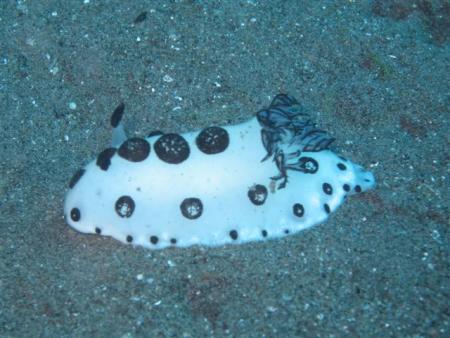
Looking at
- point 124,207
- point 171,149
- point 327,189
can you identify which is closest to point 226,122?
point 171,149

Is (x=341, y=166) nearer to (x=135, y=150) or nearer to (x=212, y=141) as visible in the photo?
(x=212, y=141)

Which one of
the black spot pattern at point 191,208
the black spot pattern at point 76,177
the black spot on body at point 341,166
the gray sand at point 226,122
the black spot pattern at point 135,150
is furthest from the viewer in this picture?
the black spot on body at point 341,166

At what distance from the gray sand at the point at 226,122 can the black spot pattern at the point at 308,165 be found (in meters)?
0.43

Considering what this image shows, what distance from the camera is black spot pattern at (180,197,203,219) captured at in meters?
4.18

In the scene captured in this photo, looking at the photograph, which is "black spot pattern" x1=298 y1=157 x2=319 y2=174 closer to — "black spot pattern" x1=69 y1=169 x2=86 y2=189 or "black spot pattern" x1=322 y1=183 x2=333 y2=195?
"black spot pattern" x1=322 y1=183 x2=333 y2=195

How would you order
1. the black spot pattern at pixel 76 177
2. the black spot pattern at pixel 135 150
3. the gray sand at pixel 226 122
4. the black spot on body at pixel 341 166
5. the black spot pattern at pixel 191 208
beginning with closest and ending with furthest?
the gray sand at pixel 226 122 → the black spot pattern at pixel 191 208 → the black spot pattern at pixel 135 150 → the black spot pattern at pixel 76 177 → the black spot on body at pixel 341 166

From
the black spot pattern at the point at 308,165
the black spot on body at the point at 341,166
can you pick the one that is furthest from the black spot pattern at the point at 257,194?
the black spot on body at the point at 341,166

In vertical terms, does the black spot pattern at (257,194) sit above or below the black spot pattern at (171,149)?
below

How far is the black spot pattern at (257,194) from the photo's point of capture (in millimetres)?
4266

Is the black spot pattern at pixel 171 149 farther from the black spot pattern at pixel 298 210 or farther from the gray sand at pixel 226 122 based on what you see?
the black spot pattern at pixel 298 210

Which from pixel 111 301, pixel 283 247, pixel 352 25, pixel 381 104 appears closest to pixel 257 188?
pixel 283 247

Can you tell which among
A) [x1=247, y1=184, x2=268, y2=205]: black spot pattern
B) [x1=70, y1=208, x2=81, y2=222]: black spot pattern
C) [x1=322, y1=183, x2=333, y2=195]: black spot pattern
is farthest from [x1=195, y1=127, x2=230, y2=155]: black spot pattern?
[x1=70, y1=208, x2=81, y2=222]: black spot pattern

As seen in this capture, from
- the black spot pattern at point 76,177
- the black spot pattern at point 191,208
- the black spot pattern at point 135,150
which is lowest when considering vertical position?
the black spot pattern at point 191,208

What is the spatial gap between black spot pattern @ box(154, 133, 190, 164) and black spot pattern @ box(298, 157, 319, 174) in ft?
3.24
